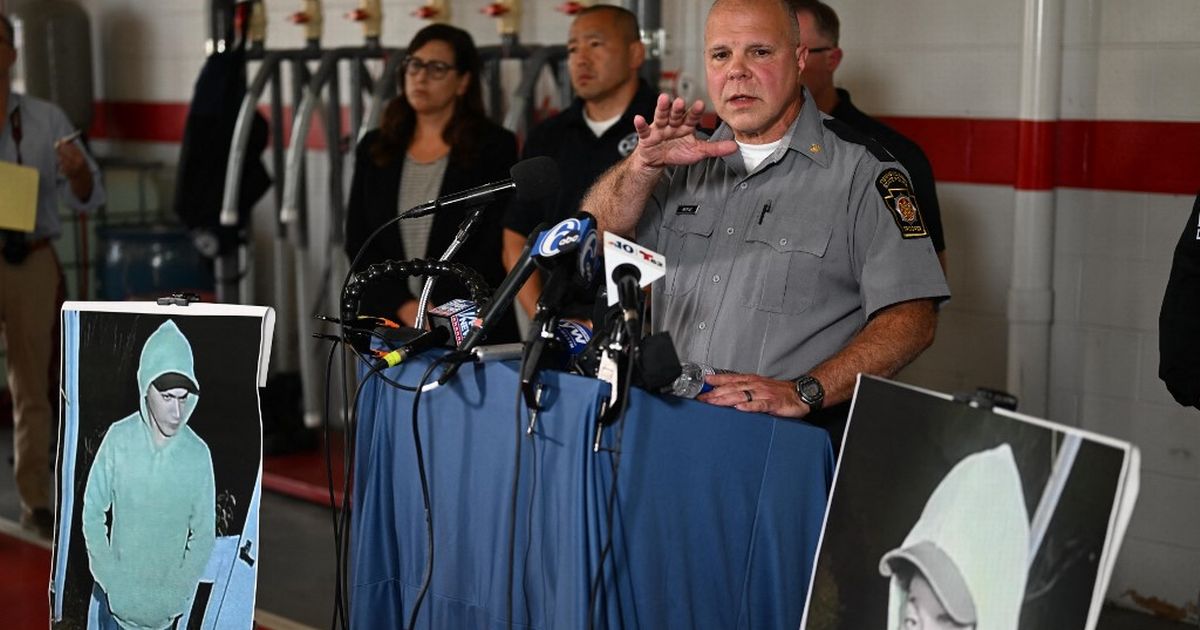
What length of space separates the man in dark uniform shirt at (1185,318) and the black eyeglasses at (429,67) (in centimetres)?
218

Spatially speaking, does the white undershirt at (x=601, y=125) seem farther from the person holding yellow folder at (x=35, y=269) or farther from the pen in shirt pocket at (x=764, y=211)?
the person holding yellow folder at (x=35, y=269)

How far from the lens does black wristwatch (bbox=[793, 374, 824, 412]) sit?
2.16 meters

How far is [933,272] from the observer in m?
2.33

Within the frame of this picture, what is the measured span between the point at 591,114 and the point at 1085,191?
52.2 inches

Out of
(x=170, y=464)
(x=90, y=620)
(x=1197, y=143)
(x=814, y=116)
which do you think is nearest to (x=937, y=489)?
(x=814, y=116)

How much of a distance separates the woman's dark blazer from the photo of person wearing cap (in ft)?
6.96

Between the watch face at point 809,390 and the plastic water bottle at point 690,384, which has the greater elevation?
the plastic water bottle at point 690,384

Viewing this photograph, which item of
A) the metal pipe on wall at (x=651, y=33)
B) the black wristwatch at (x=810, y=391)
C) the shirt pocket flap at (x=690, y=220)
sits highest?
the metal pipe on wall at (x=651, y=33)

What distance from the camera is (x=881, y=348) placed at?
2287mm

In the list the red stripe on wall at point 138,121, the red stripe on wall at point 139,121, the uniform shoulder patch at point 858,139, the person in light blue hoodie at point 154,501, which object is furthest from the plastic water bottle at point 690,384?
the red stripe on wall at point 138,121

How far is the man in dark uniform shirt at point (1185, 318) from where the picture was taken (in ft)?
7.80

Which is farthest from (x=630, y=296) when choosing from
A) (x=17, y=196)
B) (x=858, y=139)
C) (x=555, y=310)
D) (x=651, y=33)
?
(x=17, y=196)

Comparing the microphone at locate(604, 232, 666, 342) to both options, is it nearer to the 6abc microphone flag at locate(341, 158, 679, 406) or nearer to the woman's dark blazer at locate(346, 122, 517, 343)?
the 6abc microphone flag at locate(341, 158, 679, 406)

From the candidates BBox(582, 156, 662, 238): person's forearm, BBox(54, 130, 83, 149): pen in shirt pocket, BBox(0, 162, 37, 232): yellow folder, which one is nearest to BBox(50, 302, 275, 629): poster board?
BBox(582, 156, 662, 238): person's forearm
